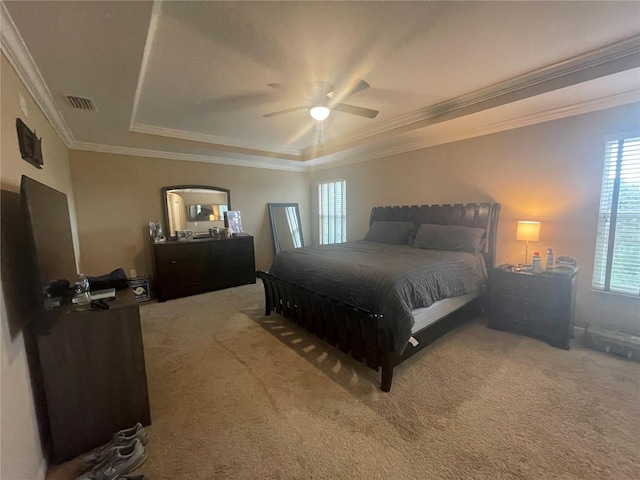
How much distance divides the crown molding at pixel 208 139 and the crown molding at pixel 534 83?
2067 millimetres

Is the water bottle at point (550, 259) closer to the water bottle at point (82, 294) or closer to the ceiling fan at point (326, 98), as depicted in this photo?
the ceiling fan at point (326, 98)

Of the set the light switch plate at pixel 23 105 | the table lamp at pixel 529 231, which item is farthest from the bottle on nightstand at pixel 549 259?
the light switch plate at pixel 23 105

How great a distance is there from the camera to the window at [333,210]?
5667 millimetres

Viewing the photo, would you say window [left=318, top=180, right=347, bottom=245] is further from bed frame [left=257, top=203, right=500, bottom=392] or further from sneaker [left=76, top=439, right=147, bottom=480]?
sneaker [left=76, top=439, right=147, bottom=480]

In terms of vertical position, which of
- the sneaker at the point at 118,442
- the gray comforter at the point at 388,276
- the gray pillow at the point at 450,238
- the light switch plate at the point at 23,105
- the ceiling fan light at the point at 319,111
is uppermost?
the ceiling fan light at the point at 319,111

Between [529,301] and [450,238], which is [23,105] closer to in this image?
[450,238]

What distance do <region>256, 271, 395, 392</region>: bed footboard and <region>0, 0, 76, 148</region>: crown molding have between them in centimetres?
252

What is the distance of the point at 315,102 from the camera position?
8.30 ft

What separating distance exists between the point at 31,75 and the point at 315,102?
205 centimetres

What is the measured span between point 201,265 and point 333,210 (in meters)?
2.89

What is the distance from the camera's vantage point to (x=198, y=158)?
4758 millimetres

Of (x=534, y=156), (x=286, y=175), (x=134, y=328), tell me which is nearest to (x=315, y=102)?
(x=134, y=328)

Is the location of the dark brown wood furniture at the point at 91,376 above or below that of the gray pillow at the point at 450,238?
below

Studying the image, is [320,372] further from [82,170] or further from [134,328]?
[82,170]
